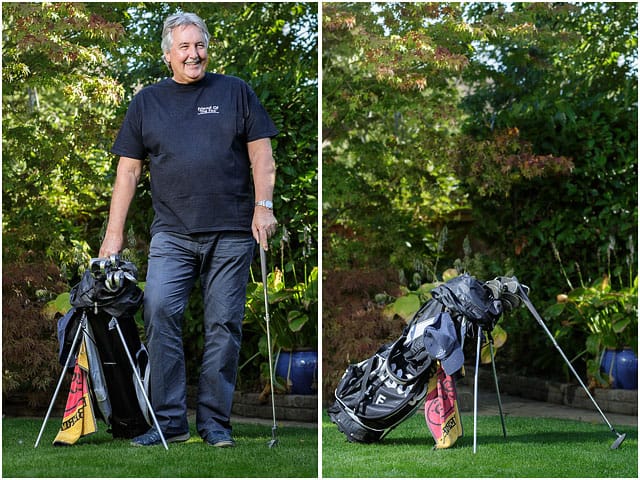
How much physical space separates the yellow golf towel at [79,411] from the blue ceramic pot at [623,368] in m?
3.00

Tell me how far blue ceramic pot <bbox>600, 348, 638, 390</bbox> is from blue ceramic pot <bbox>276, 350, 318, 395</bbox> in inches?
67.3

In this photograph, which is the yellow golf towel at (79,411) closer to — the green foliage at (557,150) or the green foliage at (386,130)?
the green foliage at (386,130)

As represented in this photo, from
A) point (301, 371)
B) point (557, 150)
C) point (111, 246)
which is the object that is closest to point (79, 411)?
point (111, 246)

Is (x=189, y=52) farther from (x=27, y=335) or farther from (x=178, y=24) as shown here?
(x=27, y=335)

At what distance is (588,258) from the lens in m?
5.73

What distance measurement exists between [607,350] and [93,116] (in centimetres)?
303

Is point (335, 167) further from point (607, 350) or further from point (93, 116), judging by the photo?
point (607, 350)

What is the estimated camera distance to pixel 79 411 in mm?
3271

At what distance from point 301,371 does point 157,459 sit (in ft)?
5.30

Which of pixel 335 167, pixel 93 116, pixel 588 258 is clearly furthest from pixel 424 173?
pixel 93 116

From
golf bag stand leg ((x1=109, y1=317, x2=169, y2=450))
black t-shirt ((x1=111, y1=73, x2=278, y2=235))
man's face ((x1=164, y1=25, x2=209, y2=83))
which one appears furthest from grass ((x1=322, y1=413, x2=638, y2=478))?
man's face ((x1=164, y1=25, x2=209, y2=83))

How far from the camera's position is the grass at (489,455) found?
3.14 meters

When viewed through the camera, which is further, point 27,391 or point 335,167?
point 335,167

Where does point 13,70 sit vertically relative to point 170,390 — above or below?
above
